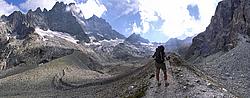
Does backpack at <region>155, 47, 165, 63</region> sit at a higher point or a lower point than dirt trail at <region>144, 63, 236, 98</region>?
higher

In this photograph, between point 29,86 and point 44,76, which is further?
point 44,76

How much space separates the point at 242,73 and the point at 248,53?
51.2 ft

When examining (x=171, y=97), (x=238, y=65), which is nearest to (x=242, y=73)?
(x=238, y=65)

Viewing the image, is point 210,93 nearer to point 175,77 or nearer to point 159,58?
point 159,58

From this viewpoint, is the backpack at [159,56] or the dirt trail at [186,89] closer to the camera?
the dirt trail at [186,89]

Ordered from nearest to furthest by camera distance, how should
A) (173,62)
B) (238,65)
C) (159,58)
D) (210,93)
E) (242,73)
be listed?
1. (210,93)
2. (159,58)
3. (173,62)
4. (242,73)
5. (238,65)

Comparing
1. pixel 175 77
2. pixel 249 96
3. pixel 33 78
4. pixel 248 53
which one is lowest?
pixel 249 96

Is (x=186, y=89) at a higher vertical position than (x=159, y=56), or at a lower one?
lower

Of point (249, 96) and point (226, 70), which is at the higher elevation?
point (226, 70)

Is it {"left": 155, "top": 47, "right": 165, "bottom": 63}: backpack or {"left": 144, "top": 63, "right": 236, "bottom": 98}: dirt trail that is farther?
{"left": 155, "top": 47, "right": 165, "bottom": 63}: backpack

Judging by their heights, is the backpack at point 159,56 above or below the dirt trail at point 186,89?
above

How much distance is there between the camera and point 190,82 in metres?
40.3

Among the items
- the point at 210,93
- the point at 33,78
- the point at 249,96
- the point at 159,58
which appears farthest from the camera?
the point at 33,78

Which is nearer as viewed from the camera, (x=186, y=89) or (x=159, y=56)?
(x=186, y=89)
